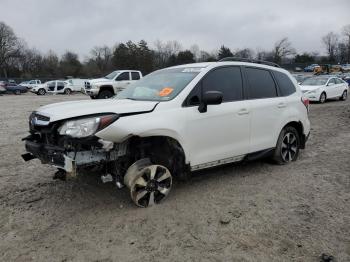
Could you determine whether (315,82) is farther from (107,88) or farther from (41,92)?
(41,92)

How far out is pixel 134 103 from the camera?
4.38 metres

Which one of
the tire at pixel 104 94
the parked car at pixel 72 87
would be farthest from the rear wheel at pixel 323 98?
the parked car at pixel 72 87

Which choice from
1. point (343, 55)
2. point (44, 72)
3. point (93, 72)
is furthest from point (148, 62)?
point (343, 55)

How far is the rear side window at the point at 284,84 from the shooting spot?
6129 millimetres

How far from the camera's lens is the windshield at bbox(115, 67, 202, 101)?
4.73m

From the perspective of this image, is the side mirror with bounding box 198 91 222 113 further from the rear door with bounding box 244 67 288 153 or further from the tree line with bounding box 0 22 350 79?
the tree line with bounding box 0 22 350 79

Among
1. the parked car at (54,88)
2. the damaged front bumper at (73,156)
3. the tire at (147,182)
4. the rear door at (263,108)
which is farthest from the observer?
the parked car at (54,88)

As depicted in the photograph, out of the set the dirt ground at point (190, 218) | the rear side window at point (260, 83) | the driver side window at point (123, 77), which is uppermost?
the driver side window at point (123, 77)

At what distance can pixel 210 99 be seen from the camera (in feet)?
14.8

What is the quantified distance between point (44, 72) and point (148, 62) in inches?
1020

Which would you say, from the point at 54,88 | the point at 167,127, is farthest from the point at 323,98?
the point at 54,88

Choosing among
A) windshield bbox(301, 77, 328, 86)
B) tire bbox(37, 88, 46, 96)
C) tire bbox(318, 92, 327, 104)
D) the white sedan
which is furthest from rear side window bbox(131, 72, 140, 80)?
tire bbox(37, 88, 46, 96)

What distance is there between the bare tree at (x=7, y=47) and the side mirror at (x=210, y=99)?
85105mm

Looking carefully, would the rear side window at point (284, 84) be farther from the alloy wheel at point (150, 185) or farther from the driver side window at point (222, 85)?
the alloy wheel at point (150, 185)
